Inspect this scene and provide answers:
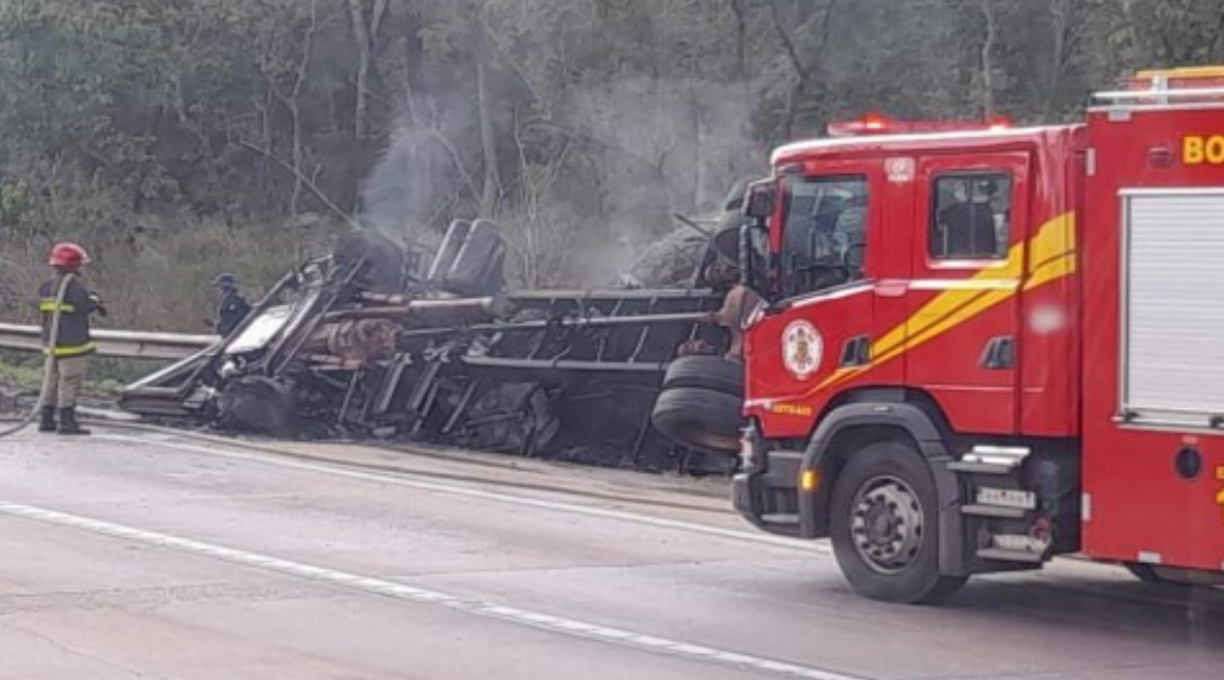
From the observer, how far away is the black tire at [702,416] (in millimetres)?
15602

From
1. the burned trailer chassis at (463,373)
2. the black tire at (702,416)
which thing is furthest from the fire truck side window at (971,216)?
the burned trailer chassis at (463,373)

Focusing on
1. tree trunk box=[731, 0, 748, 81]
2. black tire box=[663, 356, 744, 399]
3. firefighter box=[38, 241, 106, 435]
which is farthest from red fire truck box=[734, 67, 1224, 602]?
tree trunk box=[731, 0, 748, 81]

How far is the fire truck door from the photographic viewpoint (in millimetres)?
11531

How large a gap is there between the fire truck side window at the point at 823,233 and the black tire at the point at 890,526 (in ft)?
3.34

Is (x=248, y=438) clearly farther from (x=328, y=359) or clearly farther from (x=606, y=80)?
(x=606, y=80)

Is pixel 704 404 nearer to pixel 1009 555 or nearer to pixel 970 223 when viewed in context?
pixel 970 223

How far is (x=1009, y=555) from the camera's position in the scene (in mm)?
11531

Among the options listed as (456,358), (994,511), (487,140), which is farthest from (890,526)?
(487,140)

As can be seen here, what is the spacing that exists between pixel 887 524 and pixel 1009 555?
2.82 feet

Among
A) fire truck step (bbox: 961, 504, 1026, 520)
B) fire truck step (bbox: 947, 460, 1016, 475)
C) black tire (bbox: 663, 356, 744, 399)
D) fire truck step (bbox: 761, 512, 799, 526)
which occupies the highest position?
black tire (bbox: 663, 356, 744, 399)

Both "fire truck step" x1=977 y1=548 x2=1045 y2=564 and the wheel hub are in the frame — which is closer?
"fire truck step" x1=977 y1=548 x2=1045 y2=564

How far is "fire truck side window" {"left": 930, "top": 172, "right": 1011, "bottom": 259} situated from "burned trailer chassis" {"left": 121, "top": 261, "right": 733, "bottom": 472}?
6884mm

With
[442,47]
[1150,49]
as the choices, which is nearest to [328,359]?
[1150,49]

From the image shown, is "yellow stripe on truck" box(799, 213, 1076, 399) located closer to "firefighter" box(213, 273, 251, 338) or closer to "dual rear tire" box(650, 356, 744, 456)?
"dual rear tire" box(650, 356, 744, 456)
